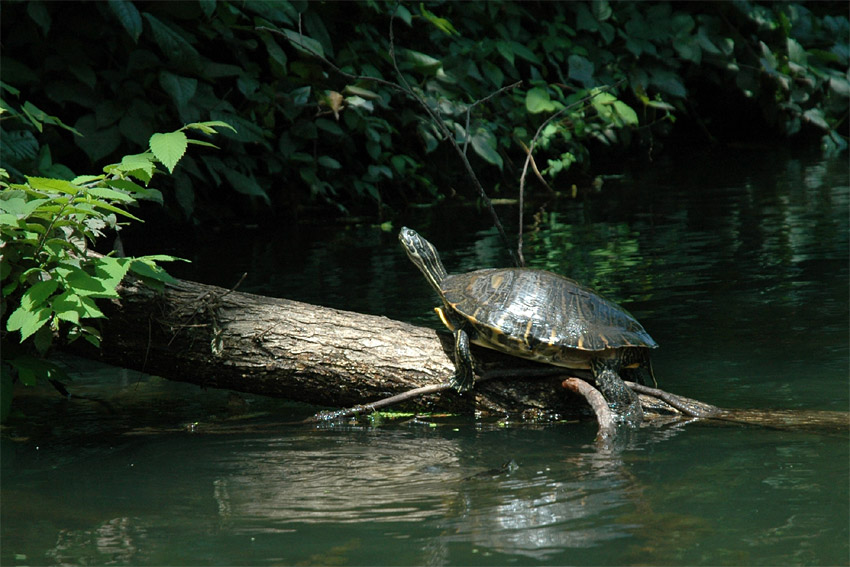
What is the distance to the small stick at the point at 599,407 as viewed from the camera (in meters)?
3.41

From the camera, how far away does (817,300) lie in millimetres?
5418

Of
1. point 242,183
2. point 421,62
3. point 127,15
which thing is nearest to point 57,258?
point 127,15

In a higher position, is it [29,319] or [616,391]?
[29,319]

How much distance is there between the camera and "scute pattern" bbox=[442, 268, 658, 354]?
3.63 m

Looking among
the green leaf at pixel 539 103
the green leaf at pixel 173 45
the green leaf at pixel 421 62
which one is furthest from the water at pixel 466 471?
the green leaf at pixel 539 103

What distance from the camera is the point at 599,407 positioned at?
346 cm

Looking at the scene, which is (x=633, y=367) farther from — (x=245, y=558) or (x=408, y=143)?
(x=408, y=143)

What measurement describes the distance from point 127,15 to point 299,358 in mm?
4053

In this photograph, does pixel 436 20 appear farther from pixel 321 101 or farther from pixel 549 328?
pixel 549 328

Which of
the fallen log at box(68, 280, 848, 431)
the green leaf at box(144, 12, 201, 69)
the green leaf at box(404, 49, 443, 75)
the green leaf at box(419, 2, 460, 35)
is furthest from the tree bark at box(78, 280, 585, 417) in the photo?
the green leaf at box(419, 2, 460, 35)

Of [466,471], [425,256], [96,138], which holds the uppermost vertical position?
[96,138]

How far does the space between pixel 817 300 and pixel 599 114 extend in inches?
243

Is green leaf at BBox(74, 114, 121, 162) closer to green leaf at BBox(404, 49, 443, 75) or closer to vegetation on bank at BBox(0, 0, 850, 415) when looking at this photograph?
vegetation on bank at BBox(0, 0, 850, 415)

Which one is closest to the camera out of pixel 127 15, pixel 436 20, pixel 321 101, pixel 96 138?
pixel 127 15
